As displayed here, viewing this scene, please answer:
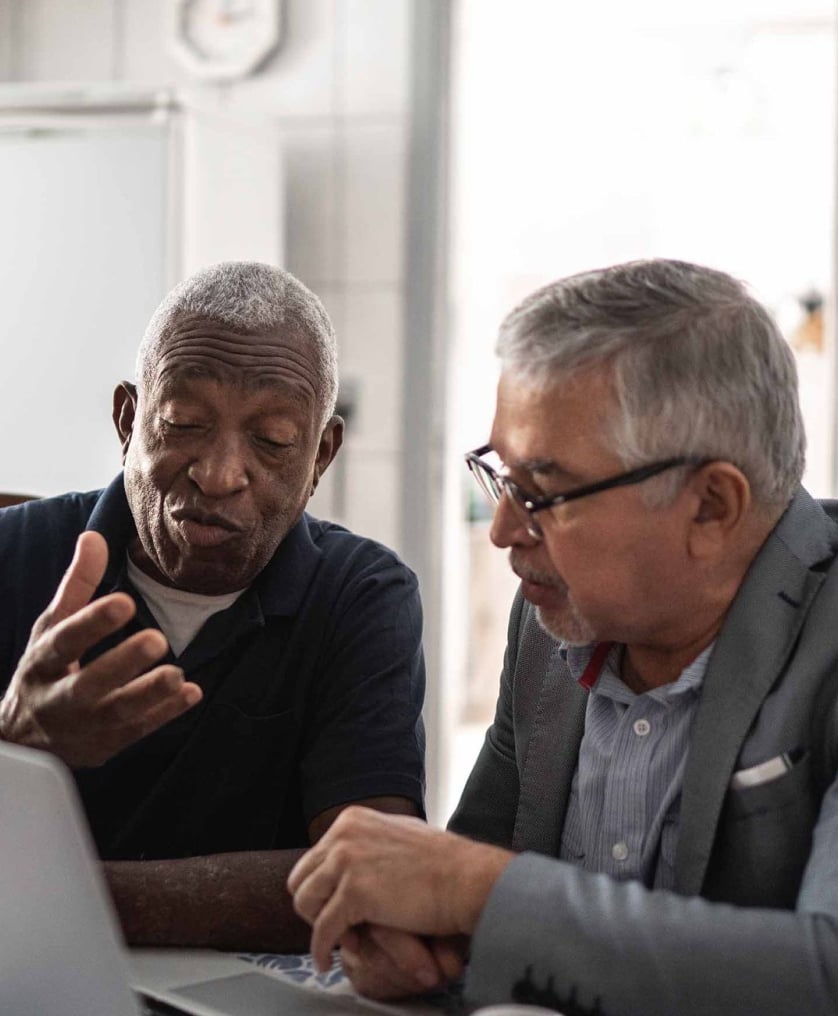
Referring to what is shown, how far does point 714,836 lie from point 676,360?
1.29 feet

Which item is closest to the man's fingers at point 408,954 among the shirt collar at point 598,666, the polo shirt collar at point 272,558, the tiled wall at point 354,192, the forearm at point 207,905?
the forearm at point 207,905

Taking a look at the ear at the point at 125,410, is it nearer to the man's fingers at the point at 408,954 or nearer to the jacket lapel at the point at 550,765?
the jacket lapel at the point at 550,765

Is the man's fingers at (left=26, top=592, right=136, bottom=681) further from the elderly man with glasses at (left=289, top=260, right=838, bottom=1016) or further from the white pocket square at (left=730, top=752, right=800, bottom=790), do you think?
the white pocket square at (left=730, top=752, right=800, bottom=790)

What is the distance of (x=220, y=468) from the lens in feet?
4.84

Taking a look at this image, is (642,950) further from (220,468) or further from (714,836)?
(220,468)

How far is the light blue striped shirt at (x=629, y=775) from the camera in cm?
123

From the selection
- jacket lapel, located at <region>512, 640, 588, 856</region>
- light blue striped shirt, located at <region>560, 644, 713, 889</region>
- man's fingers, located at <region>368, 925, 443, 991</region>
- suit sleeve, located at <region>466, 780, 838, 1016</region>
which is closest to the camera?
suit sleeve, located at <region>466, 780, 838, 1016</region>

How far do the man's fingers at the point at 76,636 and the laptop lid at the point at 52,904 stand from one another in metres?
0.27

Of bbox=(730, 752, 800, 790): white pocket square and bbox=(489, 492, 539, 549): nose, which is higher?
bbox=(489, 492, 539, 549): nose

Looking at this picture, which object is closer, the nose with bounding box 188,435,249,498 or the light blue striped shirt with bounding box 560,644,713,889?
the light blue striped shirt with bounding box 560,644,713,889

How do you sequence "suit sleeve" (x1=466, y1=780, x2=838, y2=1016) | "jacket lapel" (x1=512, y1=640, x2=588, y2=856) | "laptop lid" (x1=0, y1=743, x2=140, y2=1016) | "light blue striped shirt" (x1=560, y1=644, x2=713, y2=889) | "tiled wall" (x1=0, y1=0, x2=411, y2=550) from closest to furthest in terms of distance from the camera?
"laptop lid" (x1=0, y1=743, x2=140, y2=1016)
"suit sleeve" (x1=466, y1=780, x2=838, y2=1016)
"light blue striped shirt" (x1=560, y1=644, x2=713, y2=889)
"jacket lapel" (x1=512, y1=640, x2=588, y2=856)
"tiled wall" (x1=0, y1=0, x2=411, y2=550)

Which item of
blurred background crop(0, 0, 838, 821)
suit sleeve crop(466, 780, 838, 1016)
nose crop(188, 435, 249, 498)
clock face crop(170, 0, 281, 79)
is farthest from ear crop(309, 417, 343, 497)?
clock face crop(170, 0, 281, 79)

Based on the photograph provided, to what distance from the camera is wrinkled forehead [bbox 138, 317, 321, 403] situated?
59.1 inches

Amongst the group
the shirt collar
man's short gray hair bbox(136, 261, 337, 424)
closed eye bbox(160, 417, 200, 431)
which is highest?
man's short gray hair bbox(136, 261, 337, 424)
